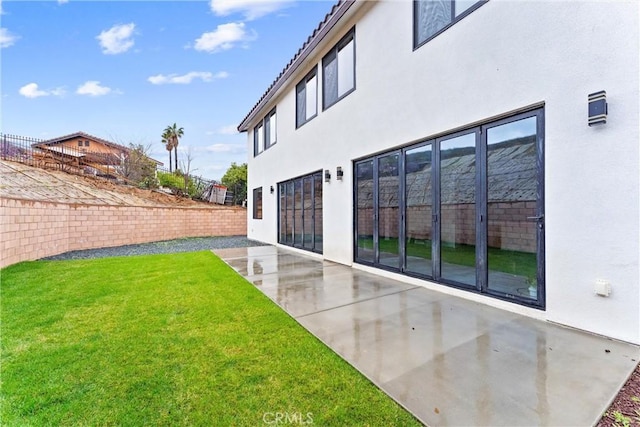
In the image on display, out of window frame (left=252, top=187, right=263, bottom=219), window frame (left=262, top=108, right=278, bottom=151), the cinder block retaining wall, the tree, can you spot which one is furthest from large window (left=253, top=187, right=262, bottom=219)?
the tree

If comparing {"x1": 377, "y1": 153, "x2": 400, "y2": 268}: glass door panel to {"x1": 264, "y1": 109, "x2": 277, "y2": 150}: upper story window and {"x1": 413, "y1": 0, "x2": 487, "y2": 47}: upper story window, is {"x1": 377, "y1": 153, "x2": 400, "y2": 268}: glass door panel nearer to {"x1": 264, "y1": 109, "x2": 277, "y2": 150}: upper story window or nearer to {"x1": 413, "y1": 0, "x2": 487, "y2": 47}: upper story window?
{"x1": 413, "y1": 0, "x2": 487, "y2": 47}: upper story window

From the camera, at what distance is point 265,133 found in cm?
1355

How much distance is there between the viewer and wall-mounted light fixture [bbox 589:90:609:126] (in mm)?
3160

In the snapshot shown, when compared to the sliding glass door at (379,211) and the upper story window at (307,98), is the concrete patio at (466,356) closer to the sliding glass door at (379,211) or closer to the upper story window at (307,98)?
the sliding glass door at (379,211)

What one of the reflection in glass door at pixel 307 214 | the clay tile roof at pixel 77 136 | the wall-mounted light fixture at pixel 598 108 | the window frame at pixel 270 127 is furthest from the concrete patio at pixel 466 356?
the clay tile roof at pixel 77 136

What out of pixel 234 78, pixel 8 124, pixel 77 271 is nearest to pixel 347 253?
pixel 77 271

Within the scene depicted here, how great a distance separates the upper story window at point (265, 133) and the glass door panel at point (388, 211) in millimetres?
7105

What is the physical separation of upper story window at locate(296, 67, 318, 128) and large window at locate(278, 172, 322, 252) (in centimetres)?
197

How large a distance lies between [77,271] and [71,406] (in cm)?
602

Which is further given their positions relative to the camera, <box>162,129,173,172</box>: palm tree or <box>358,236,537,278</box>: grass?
<box>162,129,173,172</box>: palm tree

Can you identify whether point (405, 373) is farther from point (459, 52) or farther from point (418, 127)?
point (459, 52)

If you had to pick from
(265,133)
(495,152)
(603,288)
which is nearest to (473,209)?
(495,152)

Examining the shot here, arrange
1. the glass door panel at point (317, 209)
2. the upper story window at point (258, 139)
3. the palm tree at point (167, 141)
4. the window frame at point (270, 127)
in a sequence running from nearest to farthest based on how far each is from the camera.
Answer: the glass door panel at point (317, 209) < the window frame at point (270, 127) < the upper story window at point (258, 139) < the palm tree at point (167, 141)

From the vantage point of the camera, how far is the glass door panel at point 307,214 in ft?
31.7
